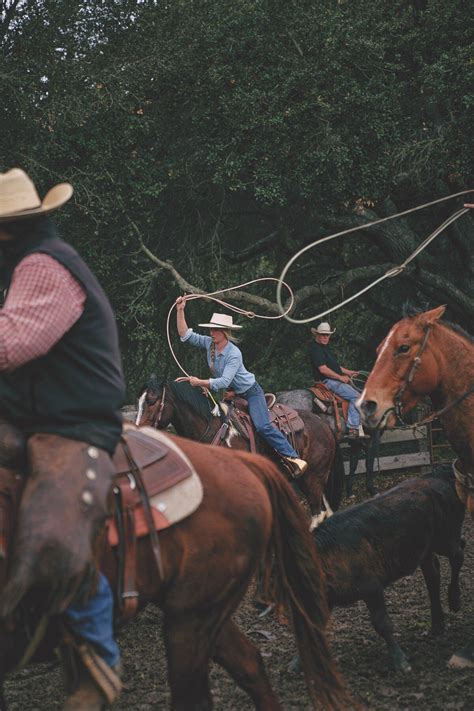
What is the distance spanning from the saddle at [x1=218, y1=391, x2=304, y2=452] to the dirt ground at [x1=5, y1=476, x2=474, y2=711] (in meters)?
1.95

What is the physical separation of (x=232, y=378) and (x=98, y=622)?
5707 mm

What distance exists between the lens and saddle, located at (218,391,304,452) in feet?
29.8

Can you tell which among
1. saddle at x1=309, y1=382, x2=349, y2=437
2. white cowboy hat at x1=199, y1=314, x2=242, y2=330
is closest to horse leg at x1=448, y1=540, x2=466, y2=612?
white cowboy hat at x1=199, y1=314, x2=242, y2=330

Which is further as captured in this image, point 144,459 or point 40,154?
point 40,154

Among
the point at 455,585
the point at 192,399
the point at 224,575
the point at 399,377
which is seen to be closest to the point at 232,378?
the point at 192,399

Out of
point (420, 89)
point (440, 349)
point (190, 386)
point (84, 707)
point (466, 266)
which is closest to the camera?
point (84, 707)

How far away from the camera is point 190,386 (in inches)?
352

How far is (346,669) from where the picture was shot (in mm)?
5684

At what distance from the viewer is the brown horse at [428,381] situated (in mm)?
5699

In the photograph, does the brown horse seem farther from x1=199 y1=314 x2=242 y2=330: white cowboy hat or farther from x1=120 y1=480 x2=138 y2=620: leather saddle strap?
x1=199 y1=314 x2=242 y2=330: white cowboy hat

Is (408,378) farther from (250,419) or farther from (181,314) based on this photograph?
(181,314)

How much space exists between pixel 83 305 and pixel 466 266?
50.7 ft

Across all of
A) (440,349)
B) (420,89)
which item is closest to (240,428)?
(440,349)

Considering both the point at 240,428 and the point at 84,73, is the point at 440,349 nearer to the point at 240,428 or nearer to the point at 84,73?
the point at 240,428
